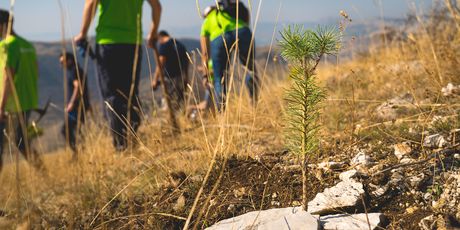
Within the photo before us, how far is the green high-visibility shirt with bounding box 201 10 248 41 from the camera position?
156 inches

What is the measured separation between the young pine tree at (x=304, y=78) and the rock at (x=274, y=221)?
0.08 metres

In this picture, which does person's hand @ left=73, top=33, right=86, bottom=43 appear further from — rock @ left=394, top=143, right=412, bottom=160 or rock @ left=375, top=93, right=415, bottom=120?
rock @ left=394, top=143, right=412, bottom=160

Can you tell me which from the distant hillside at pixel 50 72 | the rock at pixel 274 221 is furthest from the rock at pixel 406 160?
the distant hillside at pixel 50 72

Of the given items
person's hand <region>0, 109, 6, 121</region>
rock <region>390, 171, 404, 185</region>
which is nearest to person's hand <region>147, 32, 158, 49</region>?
person's hand <region>0, 109, 6, 121</region>

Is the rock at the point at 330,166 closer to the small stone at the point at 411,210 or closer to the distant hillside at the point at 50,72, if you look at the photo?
the small stone at the point at 411,210

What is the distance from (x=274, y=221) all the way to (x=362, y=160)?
0.58 metres

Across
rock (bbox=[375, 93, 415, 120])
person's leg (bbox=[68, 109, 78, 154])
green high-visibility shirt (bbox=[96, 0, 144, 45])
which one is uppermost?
green high-visibility shirt (bbox=[96, 0, 144, 45])

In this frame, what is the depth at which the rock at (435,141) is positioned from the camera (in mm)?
1657

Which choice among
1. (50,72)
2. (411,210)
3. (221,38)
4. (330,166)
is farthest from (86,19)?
(50,72)

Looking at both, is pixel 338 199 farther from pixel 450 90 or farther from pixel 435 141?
pixel 450 90

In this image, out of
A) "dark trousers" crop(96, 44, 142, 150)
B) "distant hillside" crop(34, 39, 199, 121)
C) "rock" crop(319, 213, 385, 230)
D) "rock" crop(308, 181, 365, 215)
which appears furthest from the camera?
"distant hillside" crop(34, 39, 199, 121)

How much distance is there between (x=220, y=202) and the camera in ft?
5.23

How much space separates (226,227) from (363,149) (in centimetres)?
81

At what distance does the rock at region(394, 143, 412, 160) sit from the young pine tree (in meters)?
0.52
